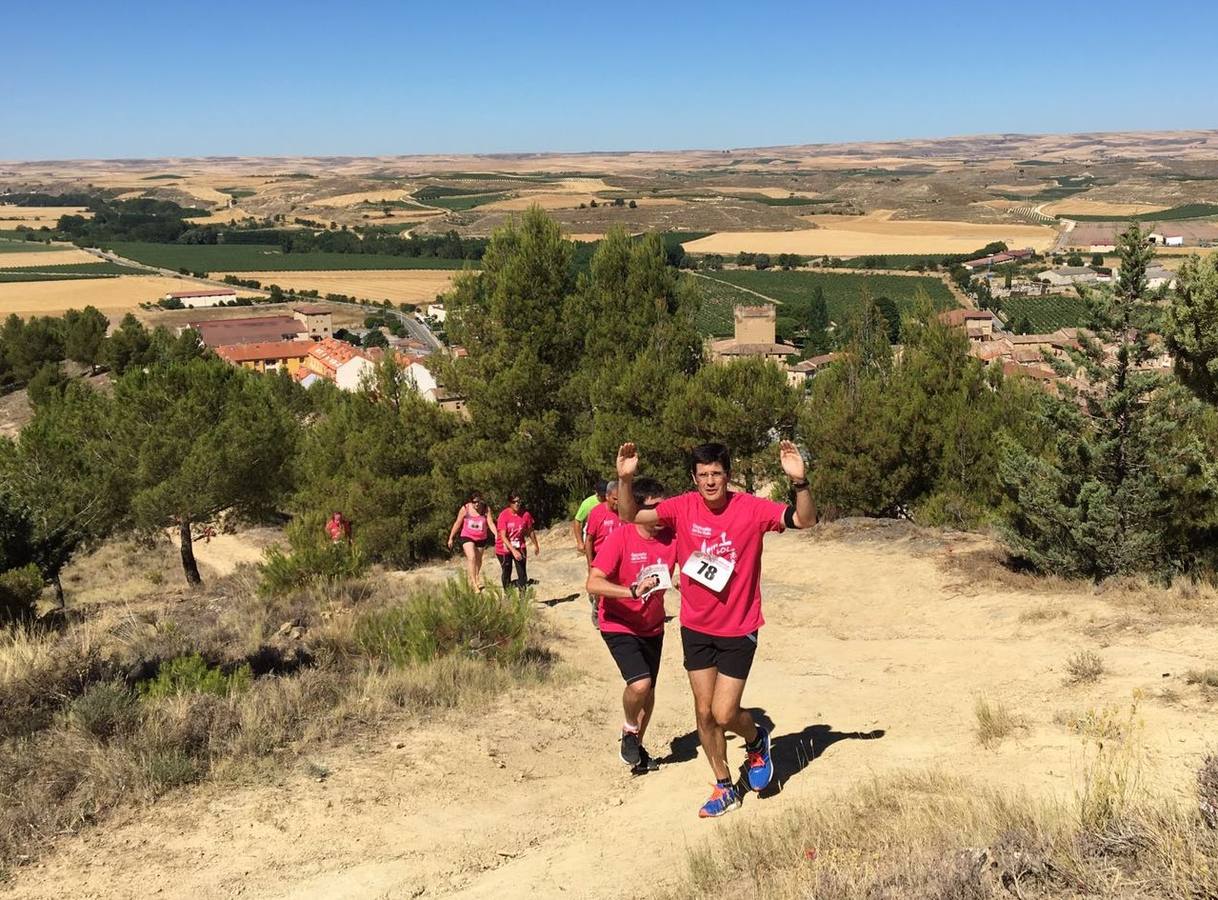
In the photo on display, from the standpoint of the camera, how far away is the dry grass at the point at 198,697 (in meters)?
5.30

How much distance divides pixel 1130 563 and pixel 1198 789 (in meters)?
7.41

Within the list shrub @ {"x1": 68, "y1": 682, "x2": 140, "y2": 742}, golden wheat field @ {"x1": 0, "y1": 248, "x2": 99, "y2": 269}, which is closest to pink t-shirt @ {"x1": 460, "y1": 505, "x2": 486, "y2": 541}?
shrub @ {"x1": 68, "y1": 682, "x2": 140, "y2": 742}

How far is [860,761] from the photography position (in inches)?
227

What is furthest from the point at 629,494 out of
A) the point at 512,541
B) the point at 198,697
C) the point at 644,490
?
the point at 512,541

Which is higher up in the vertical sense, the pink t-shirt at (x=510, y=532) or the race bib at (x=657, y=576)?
the race bib at (x=657, y=576)

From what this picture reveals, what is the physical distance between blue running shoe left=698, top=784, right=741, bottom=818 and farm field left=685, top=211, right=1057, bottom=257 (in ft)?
446

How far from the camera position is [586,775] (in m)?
5.99

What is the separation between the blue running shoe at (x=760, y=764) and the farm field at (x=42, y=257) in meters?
143

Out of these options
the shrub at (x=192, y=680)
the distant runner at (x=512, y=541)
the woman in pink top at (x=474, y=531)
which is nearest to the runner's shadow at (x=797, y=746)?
the shrub at (x=192, y=680)

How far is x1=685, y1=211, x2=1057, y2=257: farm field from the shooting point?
139000 millimetres

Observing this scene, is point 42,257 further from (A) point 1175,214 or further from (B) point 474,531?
(A) point 1175,214

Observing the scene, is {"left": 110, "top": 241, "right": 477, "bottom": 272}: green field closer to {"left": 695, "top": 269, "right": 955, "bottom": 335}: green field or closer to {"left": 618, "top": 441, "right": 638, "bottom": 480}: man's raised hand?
{"left": 695, "top": 269, "right": 955, "bottom": 335}: green field

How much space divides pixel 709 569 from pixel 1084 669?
12.6ft

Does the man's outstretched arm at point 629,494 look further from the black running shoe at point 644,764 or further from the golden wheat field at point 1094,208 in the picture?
the golden wheat field at point 1094,208
